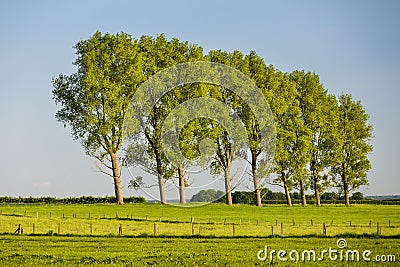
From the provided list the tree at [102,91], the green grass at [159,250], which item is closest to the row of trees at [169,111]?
the tree at [102,91]

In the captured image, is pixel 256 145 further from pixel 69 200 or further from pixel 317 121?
pixel 69 200

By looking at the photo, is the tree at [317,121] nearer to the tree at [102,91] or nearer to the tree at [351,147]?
the tree at [351,147]

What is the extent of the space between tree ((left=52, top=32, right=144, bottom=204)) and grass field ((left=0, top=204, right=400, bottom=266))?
28.5ft

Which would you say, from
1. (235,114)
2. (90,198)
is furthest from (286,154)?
(90,198)

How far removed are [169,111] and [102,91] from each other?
921 cm

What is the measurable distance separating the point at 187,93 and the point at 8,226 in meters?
33.4

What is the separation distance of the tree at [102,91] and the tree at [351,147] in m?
35.1

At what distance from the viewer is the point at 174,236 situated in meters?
47.4

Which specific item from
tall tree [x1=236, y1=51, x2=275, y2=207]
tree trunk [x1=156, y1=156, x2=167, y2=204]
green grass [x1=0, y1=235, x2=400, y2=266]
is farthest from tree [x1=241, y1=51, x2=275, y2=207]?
green grass [x1=0, y1=235, x2=400, y2=266]

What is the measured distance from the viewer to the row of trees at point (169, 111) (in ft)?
256

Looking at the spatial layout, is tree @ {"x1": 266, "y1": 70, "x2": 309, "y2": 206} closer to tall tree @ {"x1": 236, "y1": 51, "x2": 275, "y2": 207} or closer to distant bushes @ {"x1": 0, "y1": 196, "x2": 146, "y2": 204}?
tall tree @ {"x1": 236, "y1": 51, "x2": 275, "y2": 207}

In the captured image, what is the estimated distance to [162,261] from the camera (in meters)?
31.2

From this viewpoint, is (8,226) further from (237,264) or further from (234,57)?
(234,57)

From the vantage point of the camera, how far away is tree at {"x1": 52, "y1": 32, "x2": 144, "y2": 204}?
77562 mm
